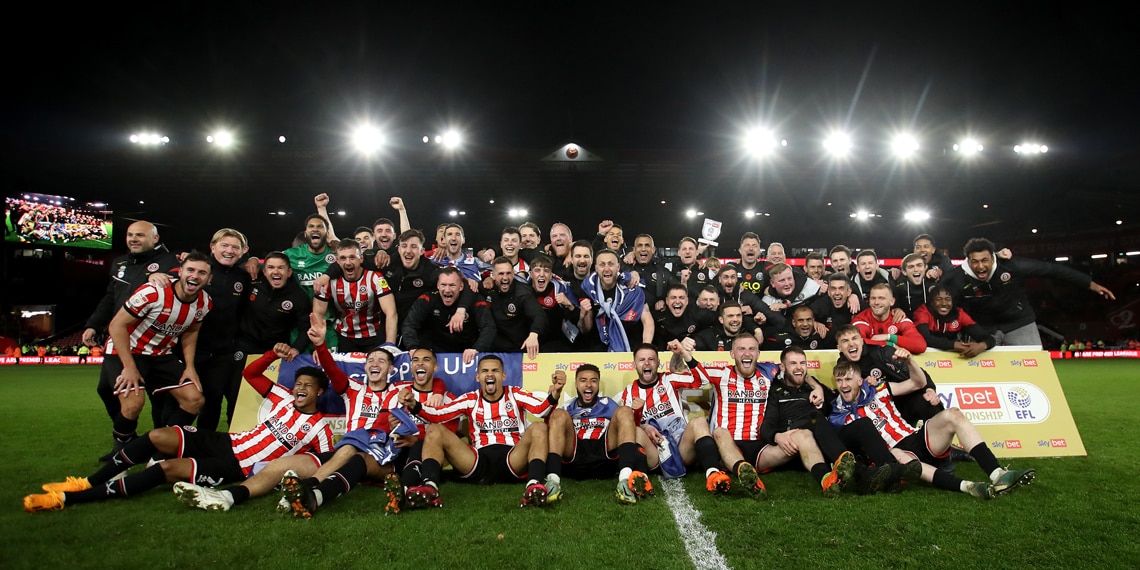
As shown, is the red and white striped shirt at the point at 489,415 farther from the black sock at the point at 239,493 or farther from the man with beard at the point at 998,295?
the man with beard at the point at 998,295

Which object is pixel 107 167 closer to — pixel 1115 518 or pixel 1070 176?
pixel 1115 518

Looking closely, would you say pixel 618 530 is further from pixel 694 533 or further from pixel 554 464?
pixel 554 464

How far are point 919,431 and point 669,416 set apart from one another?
1899 mm

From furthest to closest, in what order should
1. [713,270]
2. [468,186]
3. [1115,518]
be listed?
[468,186] < [713,270] < [1115,518]

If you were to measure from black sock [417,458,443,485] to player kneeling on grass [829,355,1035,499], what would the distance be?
316 centimetres

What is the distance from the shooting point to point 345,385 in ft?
16.6

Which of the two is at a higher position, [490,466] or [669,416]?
[669,416]

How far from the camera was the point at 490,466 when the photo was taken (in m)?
4.57

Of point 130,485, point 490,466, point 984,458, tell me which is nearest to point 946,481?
point 984,458

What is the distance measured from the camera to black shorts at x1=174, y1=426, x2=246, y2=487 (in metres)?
4.30

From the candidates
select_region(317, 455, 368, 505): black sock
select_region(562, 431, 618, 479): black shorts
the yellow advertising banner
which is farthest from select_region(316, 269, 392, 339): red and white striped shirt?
select_region(562, 431, 618, 479): black shorts

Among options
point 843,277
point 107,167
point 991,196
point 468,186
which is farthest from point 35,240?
point 991,196

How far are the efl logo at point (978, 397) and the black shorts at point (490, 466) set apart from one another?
419 cm

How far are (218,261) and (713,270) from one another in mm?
5999
